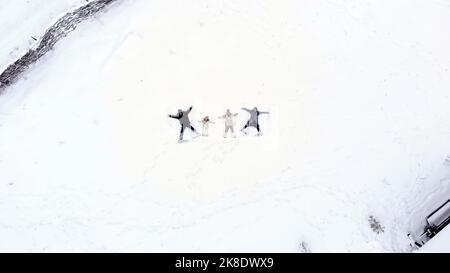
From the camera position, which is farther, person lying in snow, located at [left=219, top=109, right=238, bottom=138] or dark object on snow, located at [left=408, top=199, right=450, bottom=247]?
person lying in snow, located at [left=219, top=109, right=238, bottom=138]

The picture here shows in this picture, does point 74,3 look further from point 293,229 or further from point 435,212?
point 435,212

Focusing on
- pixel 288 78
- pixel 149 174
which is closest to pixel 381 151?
pixel 288 78

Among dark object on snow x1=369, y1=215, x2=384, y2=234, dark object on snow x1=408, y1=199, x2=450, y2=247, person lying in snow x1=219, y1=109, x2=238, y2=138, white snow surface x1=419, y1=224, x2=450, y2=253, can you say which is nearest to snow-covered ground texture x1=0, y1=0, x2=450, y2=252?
dark object on snow x1=369, y1=215, x2=384, y2=234

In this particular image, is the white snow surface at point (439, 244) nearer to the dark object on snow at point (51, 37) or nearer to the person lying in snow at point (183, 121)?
the person lying in snow at point (183, 121)

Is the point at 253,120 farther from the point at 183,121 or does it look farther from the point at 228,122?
the point at 183,121

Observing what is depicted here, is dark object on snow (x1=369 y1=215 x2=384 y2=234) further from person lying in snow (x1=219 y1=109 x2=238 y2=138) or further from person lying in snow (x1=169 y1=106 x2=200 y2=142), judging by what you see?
person lying in snow (x1=169 y1=106 x2=200 y2=142)

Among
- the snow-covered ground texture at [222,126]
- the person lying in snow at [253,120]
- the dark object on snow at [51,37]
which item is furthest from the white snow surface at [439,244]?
the dark object on snow at [51,37]

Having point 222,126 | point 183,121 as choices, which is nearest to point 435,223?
point 222,126
